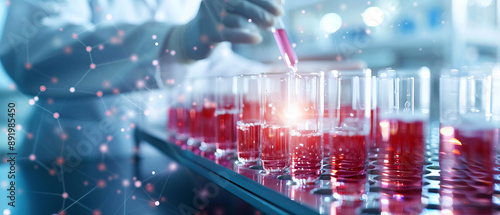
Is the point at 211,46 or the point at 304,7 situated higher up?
the point at 304,7

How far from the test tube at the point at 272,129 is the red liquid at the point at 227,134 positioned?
1.53 ft

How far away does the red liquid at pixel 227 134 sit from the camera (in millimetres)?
1739

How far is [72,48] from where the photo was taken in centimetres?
246

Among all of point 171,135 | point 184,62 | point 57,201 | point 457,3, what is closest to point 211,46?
point 184,62

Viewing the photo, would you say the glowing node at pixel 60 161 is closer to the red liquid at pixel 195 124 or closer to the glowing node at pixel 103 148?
the glowing node at pixel 103 148

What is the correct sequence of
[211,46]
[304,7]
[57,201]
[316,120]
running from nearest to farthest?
[316,120], [57,201], [211,46], [304,7]

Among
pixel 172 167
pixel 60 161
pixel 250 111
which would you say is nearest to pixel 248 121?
pixel 250 111

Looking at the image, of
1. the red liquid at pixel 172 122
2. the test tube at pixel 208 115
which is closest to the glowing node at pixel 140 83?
the red liquid at pixel 172 122

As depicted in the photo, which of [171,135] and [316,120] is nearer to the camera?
[316,120]

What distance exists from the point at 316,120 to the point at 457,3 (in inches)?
112

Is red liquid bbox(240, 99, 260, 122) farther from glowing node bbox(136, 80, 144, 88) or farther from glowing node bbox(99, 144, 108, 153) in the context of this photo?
glowing node bbox(99, 144, 108, 153)

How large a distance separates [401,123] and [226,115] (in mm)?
845

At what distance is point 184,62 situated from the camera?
237 cm

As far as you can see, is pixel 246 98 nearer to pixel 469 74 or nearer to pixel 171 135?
pixel 469 74
